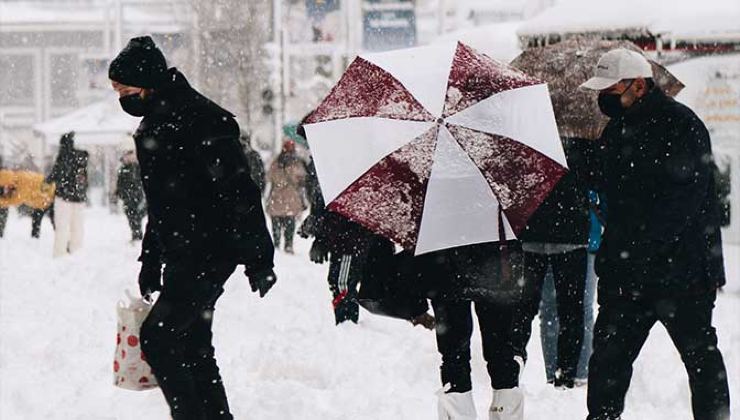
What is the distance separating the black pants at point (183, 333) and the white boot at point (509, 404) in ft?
4.01

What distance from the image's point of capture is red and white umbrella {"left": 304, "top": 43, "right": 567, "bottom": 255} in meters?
4.21

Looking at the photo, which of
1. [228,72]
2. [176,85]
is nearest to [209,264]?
[176,85]

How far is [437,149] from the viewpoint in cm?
419

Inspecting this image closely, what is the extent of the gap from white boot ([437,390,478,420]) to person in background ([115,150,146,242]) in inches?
499

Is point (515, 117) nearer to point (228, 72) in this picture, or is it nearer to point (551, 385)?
point (551, 385)

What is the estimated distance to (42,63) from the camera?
68500mm

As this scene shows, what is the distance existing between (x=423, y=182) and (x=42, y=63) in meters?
68.1

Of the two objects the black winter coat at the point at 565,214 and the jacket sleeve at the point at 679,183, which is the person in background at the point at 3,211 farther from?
the jacket sleeve at the point at 679,183

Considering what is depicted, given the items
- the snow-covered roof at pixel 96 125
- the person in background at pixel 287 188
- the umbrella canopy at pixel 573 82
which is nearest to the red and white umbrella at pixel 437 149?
the umbrella canopy at pixel 573 82

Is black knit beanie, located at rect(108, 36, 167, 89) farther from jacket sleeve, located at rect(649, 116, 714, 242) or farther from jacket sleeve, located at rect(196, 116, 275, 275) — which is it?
jacket sleeve, located at rect(649, 116, 714, 242)

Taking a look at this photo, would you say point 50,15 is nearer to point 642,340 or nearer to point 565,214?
point 565,214

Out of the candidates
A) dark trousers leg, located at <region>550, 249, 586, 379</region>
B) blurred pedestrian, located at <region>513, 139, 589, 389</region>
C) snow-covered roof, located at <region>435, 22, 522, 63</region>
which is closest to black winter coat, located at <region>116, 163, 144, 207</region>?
snow-covered roof, located at <region>435, 22, 522, 63</region>

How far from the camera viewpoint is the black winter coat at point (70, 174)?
14.5 m

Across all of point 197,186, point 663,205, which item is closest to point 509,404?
point 663,205
